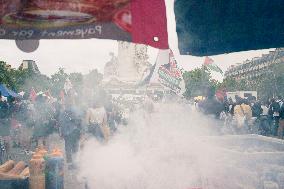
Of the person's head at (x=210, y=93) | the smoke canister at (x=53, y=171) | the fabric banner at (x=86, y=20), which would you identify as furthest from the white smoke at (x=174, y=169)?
the person's head at (x=210, y=93)

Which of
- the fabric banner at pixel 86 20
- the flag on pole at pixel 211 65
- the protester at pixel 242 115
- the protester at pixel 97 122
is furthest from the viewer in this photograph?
the flag on pole at pixel 211 65

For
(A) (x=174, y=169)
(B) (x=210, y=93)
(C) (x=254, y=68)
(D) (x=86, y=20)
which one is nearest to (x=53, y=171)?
(A) (x=174, y=169)

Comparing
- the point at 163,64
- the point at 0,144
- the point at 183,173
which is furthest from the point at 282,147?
the point at 163,64

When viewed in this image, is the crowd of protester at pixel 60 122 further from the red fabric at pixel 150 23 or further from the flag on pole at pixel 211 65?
the flag on pole at pixel 211 65

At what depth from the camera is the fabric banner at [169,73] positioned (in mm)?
15250

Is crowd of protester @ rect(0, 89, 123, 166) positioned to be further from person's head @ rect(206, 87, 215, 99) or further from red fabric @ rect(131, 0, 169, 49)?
red fabric @ rect(131, 0, 169, 49)

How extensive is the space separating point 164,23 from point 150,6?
170 mm

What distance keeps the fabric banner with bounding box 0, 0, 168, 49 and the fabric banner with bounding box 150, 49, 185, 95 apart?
11.9 metres

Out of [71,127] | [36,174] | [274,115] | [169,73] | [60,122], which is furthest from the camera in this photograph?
[274,115]

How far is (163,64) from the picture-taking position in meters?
16.1

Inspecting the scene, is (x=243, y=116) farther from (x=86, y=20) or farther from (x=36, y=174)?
(x=86, y=20)

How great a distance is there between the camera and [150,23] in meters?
2.92

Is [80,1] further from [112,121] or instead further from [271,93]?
[271,93]

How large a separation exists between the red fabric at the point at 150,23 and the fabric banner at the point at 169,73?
1190cm
